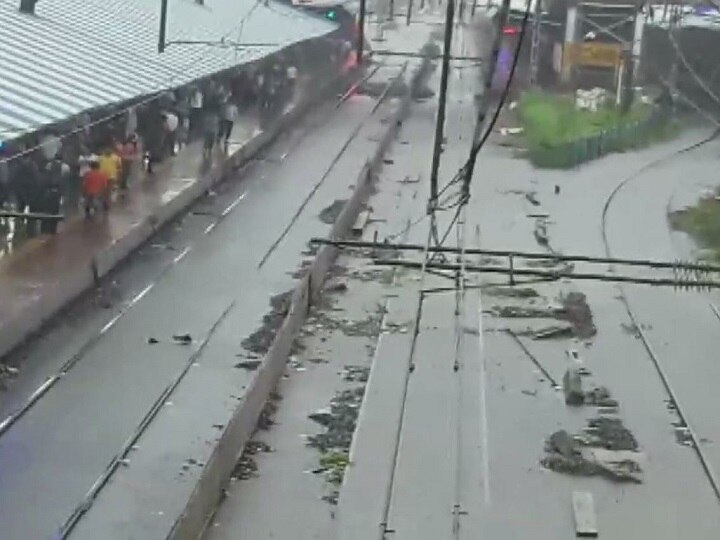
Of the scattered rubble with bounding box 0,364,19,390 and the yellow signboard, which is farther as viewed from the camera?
the yellow signboard

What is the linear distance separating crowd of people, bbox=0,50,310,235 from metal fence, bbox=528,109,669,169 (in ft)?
23.4

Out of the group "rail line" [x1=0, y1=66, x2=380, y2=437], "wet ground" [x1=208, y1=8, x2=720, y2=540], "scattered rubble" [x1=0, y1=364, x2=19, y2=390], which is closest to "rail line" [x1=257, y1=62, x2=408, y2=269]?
"rail line" [x1=0, y1=66, x2=380, y2=437]

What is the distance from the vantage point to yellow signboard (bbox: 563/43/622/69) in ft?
157

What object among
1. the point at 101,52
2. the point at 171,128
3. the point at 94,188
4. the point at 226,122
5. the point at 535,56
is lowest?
the point at 94,188

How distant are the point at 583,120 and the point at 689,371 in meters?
23.9

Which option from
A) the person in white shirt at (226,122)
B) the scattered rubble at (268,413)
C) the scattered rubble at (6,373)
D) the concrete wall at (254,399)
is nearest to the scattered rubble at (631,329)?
the concrete wall at (254,399)

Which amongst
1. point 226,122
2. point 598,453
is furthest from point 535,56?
point 598,453

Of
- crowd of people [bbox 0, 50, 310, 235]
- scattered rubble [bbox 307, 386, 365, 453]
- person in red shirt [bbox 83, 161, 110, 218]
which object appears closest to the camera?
scattered rubble [bbox 307, 386, 365, 453]

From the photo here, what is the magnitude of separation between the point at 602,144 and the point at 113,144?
18.7 meters

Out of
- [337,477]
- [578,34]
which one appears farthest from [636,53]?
[337,477]

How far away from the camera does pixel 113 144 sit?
26.2 m

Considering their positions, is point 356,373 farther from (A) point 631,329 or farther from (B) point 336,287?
(A) point 631,329

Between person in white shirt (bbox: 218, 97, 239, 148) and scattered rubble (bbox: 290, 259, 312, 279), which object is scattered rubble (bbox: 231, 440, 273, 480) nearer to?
scattered rubble (bbox: 290, 259, 312, 279)

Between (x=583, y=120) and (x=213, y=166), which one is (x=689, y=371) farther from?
(x=583, y=120)
